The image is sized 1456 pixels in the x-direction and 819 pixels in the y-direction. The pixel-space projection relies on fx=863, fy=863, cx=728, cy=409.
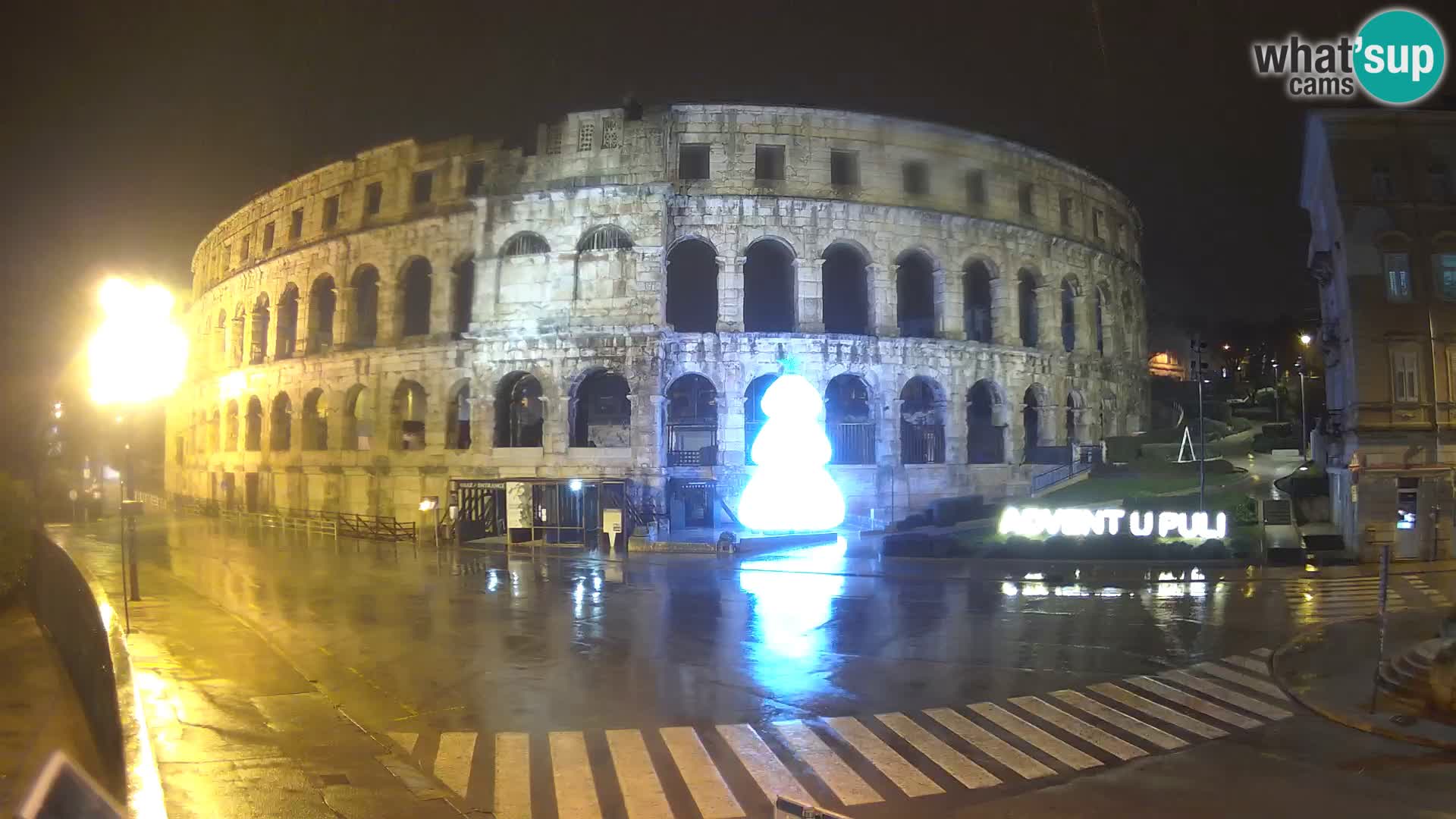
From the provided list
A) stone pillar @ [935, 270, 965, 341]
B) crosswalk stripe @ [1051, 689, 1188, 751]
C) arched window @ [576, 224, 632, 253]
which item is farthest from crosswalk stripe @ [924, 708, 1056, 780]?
stone pillar @ [935, 270, 965, 341]

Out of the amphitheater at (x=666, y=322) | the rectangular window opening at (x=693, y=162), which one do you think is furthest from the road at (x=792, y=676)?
the rectangular window opening at (x=693, y=162)

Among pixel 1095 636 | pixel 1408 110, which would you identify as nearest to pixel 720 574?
pixel 1095 636

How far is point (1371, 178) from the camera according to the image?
1125 inches

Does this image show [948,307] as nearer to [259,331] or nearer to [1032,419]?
[1032,419]

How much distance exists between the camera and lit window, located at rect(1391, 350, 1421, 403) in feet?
90.9

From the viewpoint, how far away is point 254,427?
5103 cm

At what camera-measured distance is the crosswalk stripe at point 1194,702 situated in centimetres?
1151

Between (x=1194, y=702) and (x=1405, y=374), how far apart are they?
2233 centimetres

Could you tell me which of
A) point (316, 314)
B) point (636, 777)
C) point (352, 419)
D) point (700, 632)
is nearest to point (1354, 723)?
point (636, 777)

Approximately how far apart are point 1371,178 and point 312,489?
47.2m

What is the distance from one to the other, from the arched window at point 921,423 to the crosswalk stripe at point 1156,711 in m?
25.4

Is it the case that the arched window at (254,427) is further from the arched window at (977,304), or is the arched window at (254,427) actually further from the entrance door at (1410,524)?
the entrance door at (1410,524)

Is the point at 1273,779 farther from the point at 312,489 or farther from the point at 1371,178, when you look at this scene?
the point at 312,489

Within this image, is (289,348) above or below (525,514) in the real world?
above
